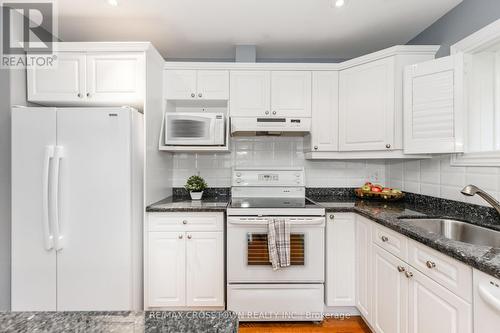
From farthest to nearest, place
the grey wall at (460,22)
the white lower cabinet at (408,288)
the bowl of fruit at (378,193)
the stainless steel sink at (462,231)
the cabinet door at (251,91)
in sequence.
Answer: the cabinet door at (251,91) → the bowl of fruit at (378,193) → the grey wall at (460,22) → the stainless steel sink at (462,231) → the white lower cabinet at (408,288)

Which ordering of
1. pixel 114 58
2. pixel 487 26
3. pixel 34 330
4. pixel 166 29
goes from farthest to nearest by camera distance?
pixel 166 29, pixel 114 58, pixel 487 26, pixel 34 330

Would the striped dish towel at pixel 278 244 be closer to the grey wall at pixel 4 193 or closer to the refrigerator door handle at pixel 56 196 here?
the refrigerator door handle at pixel 56 196

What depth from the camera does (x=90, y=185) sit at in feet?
6.07

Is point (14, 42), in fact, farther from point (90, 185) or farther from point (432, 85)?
point (432, 85)

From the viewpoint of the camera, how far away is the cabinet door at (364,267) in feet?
6.29

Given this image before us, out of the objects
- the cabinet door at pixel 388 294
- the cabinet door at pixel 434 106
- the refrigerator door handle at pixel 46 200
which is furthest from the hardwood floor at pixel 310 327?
the refrigerator door handle at pixel 46 200

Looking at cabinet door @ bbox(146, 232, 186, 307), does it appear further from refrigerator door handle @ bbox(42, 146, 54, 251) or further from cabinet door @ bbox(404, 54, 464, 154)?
cabinet door @ bbox(404, 54, 464, 154)

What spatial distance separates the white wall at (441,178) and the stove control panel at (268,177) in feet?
3.18

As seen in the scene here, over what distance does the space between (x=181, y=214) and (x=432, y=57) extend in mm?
2466

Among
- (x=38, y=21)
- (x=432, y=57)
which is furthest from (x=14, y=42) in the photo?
(x=432, y=57)

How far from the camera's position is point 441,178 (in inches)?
80.3

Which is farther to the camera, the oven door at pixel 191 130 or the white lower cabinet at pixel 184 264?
the oven door at pixel 191 130

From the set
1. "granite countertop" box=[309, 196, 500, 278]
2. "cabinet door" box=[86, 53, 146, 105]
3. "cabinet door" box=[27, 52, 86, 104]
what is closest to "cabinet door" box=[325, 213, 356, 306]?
"granite countertop" box=[309, 196, 500, 278]

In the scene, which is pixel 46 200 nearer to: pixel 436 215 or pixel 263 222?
pixel 263 222
